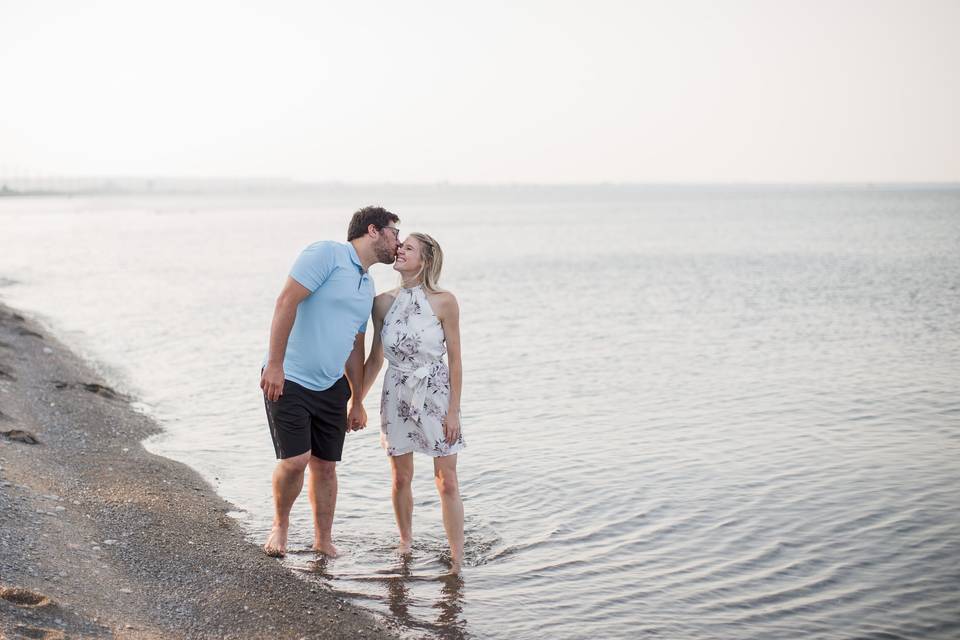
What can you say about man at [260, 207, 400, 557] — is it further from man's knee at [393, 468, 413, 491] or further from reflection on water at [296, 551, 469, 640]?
reflection on water at [296, 551, 469, 640]

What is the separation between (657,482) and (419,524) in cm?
259

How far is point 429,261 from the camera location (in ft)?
19.1

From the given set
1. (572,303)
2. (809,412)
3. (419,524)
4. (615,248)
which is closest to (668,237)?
(615,248)

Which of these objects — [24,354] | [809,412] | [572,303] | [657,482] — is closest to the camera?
[657,482]

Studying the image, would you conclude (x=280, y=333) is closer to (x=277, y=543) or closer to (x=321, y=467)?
(x=321, y=467)

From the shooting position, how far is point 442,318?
5.88 meters

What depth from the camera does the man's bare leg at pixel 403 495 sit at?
628 cm

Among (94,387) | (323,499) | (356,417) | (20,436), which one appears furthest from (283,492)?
(94,387)

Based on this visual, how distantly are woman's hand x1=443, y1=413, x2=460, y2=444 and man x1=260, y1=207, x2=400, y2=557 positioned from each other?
0.69 metres

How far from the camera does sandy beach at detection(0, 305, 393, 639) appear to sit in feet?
16.2

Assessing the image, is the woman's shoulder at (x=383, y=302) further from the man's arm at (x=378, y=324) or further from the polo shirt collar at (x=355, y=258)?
the polo shirt collar at (x=355, y=258)

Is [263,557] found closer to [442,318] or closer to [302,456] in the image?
[302,456]

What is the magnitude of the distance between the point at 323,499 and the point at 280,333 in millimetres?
1409

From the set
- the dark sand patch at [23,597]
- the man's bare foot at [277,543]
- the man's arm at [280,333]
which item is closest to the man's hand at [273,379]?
the man's arm at [280,333]
